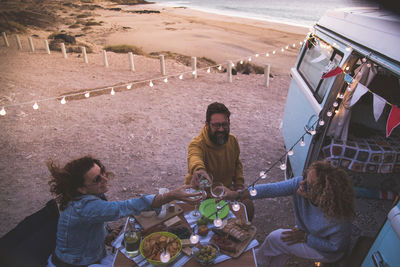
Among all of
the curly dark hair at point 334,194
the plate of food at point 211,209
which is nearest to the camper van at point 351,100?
the curly dark hair at point 334,194

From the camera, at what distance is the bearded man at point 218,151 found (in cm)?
324

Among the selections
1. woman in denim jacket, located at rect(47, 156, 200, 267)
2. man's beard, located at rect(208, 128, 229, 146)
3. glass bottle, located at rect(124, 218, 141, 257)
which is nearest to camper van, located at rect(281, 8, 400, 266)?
man's beard, located at rect(208, 128, 229, 146)

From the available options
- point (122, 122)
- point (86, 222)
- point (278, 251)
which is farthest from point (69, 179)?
point (122, 122)

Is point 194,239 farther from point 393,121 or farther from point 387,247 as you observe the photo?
point 393,121

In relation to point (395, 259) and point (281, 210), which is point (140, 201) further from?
point (281, 210)

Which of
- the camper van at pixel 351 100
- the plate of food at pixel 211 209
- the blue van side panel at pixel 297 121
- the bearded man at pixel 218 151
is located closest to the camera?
the plate of food at pixel 211 209

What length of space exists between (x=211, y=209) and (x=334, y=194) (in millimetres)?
1120

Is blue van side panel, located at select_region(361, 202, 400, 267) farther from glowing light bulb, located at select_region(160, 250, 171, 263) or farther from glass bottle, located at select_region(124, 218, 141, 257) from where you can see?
glass bottle, located at select_region(124, 218, 141, 257)

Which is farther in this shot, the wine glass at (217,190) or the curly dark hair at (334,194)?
the wine glass at (217,190)

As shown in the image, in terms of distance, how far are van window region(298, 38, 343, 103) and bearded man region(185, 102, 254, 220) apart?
1495mm

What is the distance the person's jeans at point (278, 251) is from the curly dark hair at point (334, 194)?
501mm

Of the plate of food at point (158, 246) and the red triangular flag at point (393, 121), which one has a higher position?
the red triangular flag at point (393, 121)

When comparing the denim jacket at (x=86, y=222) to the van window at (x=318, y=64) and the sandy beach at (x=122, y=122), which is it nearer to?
the sandy beach at (x=122, y=122)

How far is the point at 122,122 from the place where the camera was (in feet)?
23.9
